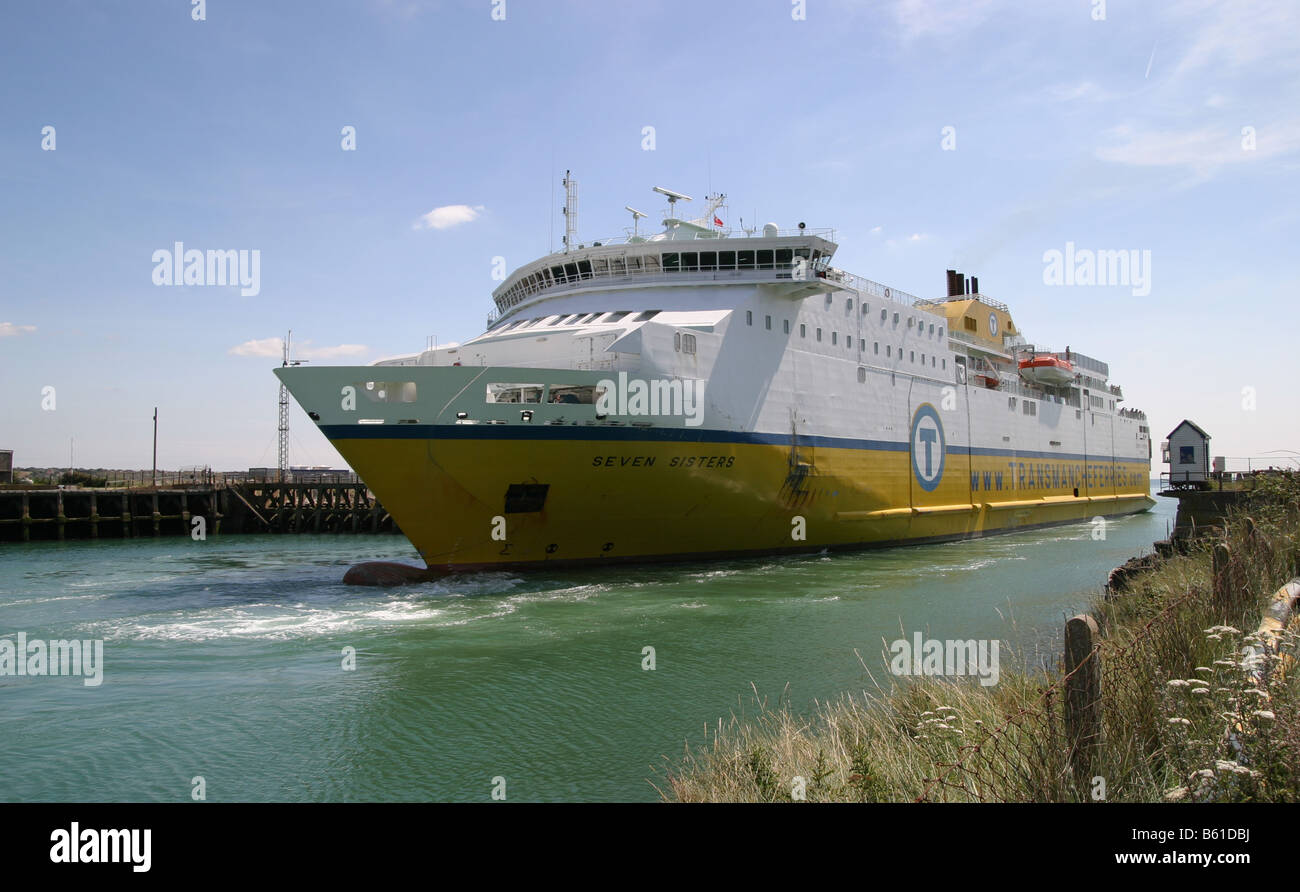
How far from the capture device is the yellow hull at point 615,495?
15.7 metres

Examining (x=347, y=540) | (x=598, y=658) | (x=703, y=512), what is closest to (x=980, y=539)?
(x=703, y=512)

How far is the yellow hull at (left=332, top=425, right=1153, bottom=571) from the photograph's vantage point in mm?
15711

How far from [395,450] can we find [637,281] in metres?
8.34

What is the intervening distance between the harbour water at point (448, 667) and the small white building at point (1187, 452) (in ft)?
70.3

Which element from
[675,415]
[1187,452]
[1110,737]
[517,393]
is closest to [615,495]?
[675,415]

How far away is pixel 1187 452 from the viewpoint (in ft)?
126

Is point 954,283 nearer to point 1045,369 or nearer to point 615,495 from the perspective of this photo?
point 1045,369

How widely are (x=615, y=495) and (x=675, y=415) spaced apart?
2152 millimetres

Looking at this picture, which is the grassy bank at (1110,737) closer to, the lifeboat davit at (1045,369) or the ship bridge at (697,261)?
the ship bridge at (697,261)

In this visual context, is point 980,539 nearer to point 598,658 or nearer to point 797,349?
point 797,349

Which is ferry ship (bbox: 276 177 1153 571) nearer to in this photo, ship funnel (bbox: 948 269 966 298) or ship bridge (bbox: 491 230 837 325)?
ship bridge (bbox: 491 230 837 325)

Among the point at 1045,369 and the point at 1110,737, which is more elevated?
the point at 1045,369

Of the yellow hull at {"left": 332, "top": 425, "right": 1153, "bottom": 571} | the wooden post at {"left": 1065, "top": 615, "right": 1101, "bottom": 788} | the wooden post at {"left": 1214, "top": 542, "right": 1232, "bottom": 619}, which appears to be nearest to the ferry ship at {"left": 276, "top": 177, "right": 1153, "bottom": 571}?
the yellow hull at {"left": 332, "top": 425, "right": 1153, "bottom": 571}

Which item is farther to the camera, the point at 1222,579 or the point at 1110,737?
the point at 1222,579
